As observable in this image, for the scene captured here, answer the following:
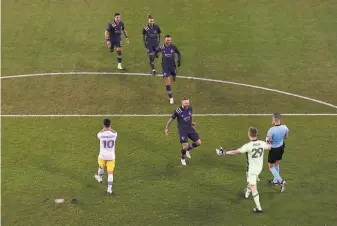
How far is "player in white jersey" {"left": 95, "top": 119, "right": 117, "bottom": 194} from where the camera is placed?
16.4 meters

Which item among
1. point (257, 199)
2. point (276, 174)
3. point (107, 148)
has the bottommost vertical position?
point (257, 199)

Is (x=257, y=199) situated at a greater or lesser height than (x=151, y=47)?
lesser

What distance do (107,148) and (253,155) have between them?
4.33 metres

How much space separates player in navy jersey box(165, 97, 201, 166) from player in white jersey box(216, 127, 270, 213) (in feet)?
8.88

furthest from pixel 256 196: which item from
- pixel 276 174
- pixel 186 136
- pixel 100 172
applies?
pixel 100 172

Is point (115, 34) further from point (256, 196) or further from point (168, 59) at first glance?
point (256, 196)

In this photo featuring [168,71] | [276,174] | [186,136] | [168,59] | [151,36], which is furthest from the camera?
[151,36]

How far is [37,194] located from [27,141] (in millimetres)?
3404

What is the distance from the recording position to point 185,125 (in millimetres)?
17938

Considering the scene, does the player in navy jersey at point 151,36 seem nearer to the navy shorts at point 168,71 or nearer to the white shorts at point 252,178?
the navy shorts at point 168,71

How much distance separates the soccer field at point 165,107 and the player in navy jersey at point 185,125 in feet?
2.05

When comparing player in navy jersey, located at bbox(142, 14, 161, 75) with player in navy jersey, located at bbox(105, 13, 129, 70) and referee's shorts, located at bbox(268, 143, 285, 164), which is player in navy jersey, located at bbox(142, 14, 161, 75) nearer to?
player in navy jersey, located at bbox(105, 13, 129, 70)

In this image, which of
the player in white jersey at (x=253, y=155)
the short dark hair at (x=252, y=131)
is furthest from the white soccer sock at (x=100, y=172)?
the short dark hair at (x=252, y=131)

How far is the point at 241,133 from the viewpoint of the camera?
20.3 meters
